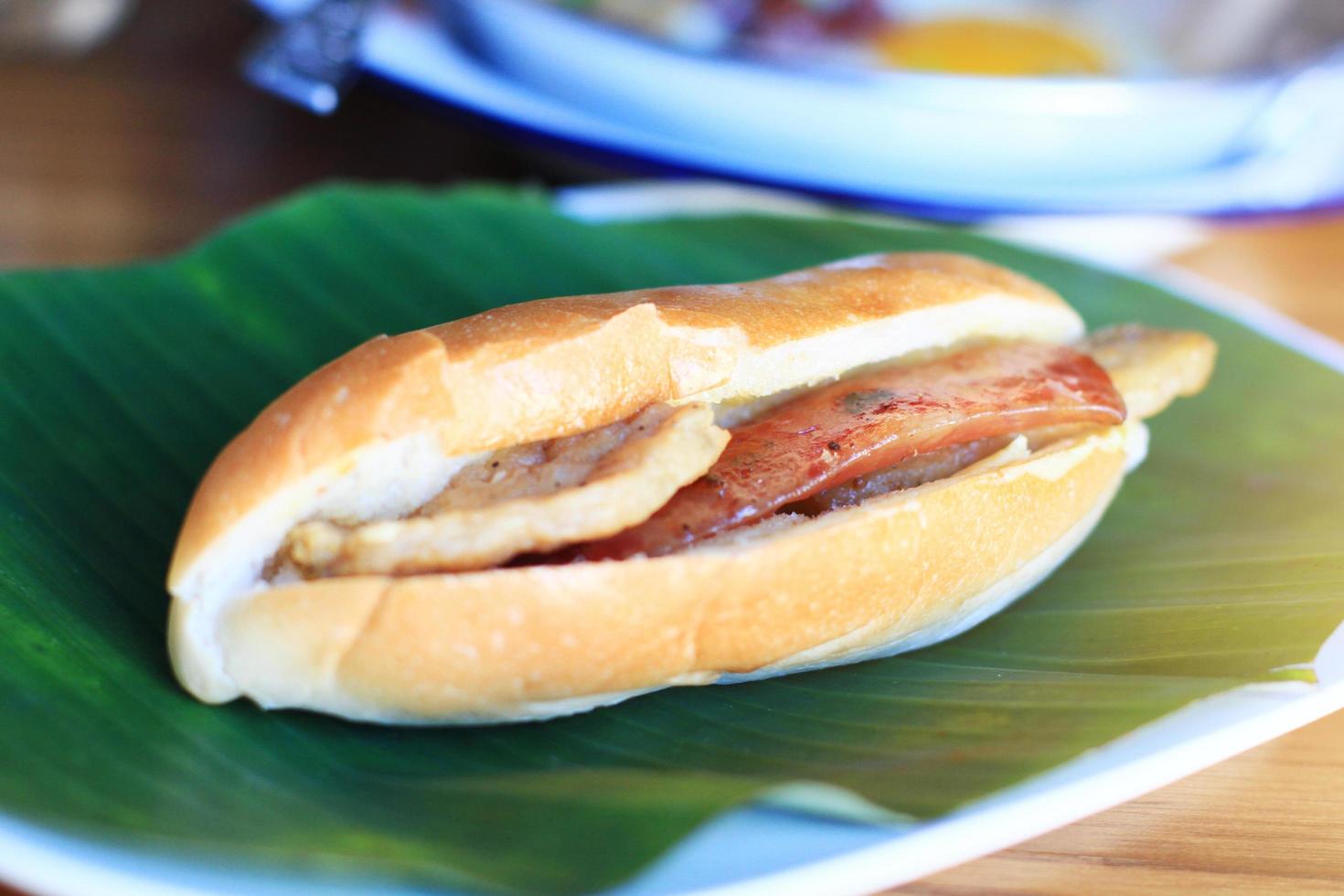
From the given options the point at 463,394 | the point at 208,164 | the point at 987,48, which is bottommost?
the point at 208,164

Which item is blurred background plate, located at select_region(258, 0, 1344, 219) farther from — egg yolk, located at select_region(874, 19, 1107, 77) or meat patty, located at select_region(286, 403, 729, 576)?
meat patty, located at select_region(286, 403, 729, 576)

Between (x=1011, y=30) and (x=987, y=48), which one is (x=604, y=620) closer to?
(x=987, y=48)

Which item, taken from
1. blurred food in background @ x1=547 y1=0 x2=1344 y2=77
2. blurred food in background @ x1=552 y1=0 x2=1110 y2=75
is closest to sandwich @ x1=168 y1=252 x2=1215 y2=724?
blurred food in background @ x1=552 y1=0 x2=1110 y2=75

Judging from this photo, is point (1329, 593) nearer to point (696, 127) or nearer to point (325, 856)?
point (325, 856)

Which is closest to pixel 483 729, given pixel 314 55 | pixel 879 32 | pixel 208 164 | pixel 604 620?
pixel 604 620

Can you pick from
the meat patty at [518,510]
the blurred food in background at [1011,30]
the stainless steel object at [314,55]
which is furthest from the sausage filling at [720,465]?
the blurred food in background at [1011,30]

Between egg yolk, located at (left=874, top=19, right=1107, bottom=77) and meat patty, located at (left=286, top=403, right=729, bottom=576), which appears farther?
egg yolk, located at (left=874, top=19, right=1107, bottom=77)

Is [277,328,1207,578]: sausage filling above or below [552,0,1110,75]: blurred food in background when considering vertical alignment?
below
